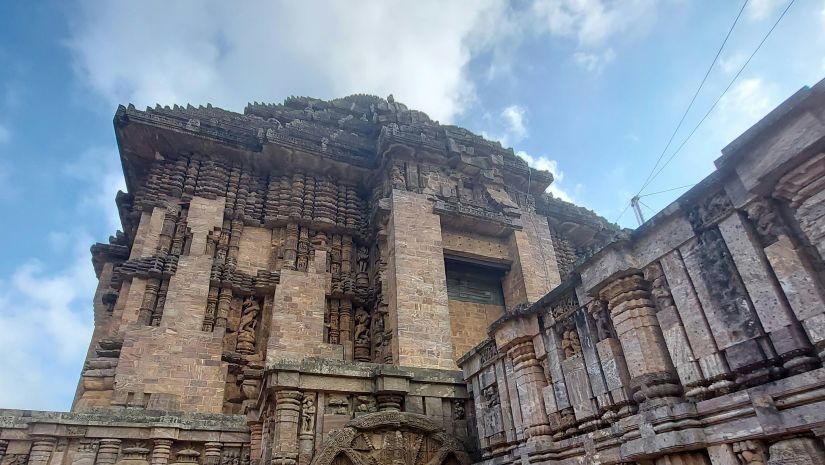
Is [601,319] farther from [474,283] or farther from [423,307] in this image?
[474,283]

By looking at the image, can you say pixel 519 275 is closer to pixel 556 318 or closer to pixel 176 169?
pixel 556 318

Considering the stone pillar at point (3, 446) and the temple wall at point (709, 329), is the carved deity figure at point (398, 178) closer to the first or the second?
the temple wall at point (709, 329)

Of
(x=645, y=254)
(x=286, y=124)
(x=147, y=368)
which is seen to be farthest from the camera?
(x=286, y=124)

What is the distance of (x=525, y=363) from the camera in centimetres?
669

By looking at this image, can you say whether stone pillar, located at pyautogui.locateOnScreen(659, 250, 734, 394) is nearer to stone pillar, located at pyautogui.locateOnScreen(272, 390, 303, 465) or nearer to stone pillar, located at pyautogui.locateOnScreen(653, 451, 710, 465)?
stone pillar, located at pyautogui.locateOnScreen(653, 451, 710, 465)

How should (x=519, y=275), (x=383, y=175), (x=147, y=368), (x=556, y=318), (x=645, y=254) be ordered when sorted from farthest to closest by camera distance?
(x=383, y=175) → (x=519, y=275) → (x=147, y=368) → (x=556, y=318) → (x=645, y=254)

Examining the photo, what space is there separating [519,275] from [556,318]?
926 centimetres

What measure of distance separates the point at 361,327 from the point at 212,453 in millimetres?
5409

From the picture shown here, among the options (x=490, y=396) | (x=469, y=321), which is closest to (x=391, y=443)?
(x=490, y=396)

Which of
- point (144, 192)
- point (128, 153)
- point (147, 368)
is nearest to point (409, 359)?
point (147, 368)

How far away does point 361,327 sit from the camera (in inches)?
579

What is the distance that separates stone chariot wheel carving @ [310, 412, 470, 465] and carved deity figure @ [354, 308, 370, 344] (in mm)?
7512

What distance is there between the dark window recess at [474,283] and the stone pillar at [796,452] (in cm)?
1191

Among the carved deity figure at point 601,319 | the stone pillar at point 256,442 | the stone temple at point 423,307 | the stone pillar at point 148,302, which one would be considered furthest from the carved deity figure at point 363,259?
the carved deity figure at point 601,319
